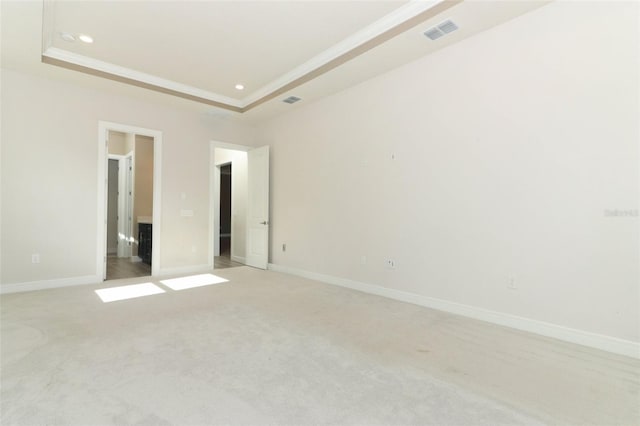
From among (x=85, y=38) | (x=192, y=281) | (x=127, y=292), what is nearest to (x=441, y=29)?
(x=85, y=38)

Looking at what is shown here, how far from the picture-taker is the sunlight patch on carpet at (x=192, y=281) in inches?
173

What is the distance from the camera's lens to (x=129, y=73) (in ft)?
14.0

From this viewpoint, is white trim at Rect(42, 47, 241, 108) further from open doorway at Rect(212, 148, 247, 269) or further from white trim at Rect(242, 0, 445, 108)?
open doorway at Rect(212, 148, 247, 269)

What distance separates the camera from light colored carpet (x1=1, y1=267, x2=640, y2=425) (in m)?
1.60

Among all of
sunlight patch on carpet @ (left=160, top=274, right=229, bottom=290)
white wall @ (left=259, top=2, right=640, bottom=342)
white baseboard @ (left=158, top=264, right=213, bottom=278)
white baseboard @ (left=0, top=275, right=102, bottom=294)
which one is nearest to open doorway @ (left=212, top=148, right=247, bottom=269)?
white baseboard @ (left=158, top=264, right=213, bottom=278)

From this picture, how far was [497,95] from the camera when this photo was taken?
3.00 meters

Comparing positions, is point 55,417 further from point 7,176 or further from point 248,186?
point 248,186

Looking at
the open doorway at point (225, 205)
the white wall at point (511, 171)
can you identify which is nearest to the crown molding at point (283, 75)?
the white wall at point (511, 171)

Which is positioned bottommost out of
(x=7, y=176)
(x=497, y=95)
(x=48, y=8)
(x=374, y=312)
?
(x=374, y=312)

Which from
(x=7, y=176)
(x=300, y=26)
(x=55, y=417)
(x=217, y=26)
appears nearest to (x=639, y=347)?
(x=55, y=417)

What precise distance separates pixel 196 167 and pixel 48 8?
9.57 feet

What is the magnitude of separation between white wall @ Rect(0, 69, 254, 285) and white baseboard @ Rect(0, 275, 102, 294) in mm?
45

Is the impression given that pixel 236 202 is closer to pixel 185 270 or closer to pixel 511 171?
pixel 185 270

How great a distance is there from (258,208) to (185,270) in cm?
172
